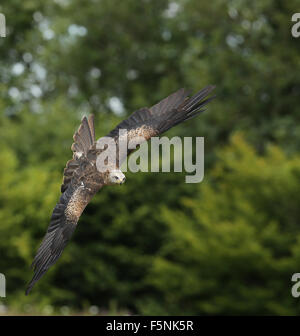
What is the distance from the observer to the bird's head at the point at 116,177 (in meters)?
4.45

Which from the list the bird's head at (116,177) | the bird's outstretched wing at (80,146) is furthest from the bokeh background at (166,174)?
the bird's head at (116,177)

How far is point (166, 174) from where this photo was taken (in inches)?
791

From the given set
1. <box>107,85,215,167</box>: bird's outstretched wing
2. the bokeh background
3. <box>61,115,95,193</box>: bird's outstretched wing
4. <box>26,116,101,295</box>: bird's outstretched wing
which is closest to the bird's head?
<box>26,116,101,295</box>: bird's outstretched wing

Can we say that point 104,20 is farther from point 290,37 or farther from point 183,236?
point 183,236

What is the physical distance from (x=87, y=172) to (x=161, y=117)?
1.06 m

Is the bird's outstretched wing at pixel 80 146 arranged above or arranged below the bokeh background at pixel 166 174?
below

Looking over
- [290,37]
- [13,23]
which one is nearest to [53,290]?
[290,37]

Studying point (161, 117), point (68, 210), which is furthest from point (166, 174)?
point (68, 210)

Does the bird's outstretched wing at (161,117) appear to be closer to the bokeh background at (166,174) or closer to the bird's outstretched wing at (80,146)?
the bird's outstretched wing at (80,146)

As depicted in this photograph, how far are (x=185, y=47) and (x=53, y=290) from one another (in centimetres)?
1131

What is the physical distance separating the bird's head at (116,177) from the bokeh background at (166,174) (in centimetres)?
1139

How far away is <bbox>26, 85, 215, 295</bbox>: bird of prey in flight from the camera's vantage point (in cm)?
458

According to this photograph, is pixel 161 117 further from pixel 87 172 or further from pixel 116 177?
pixel 116 177
